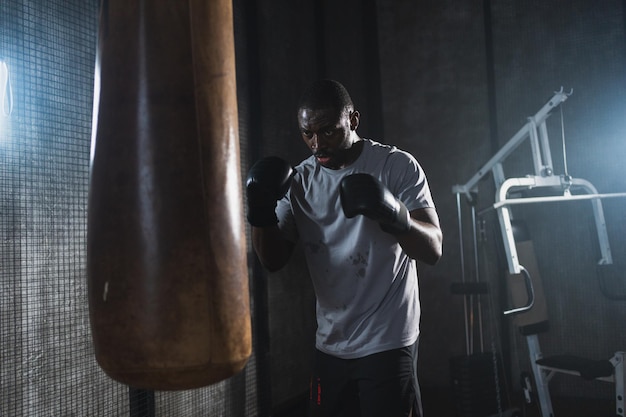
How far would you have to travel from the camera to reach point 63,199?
2.40 m

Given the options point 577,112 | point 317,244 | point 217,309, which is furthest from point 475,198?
point 217,309

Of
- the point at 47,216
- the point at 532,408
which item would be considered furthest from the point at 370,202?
the point at 532,408

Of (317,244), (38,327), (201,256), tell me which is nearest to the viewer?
(201,256)

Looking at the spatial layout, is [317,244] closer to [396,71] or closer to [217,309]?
[217,309]

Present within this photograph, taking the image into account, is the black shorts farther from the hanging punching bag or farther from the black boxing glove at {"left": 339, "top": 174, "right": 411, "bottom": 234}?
the hanging punching bag

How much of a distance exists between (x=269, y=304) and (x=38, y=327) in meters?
1.71

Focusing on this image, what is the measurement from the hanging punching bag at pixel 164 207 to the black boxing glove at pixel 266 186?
0.82 metres

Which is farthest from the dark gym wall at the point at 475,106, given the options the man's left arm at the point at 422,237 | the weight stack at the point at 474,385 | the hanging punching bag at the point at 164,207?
the hanging punching bag at the point at 164,207

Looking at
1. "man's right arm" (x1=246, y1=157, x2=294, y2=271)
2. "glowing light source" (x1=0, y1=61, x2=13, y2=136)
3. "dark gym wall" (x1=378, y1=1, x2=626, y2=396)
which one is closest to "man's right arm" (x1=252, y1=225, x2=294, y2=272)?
"man's right arm" (x1=246, y1=157, x2=294, y2=271)

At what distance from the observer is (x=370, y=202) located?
61.7 inches

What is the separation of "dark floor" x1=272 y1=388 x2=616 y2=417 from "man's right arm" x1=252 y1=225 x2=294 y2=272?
1995 mm

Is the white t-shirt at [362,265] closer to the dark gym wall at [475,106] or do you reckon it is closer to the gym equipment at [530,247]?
the gym equipment at [530,247]

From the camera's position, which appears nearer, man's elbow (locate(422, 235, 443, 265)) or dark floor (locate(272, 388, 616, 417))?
man's elbow (locate(422, 235, 443, 265))

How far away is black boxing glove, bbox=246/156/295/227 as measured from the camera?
70.6 inches
